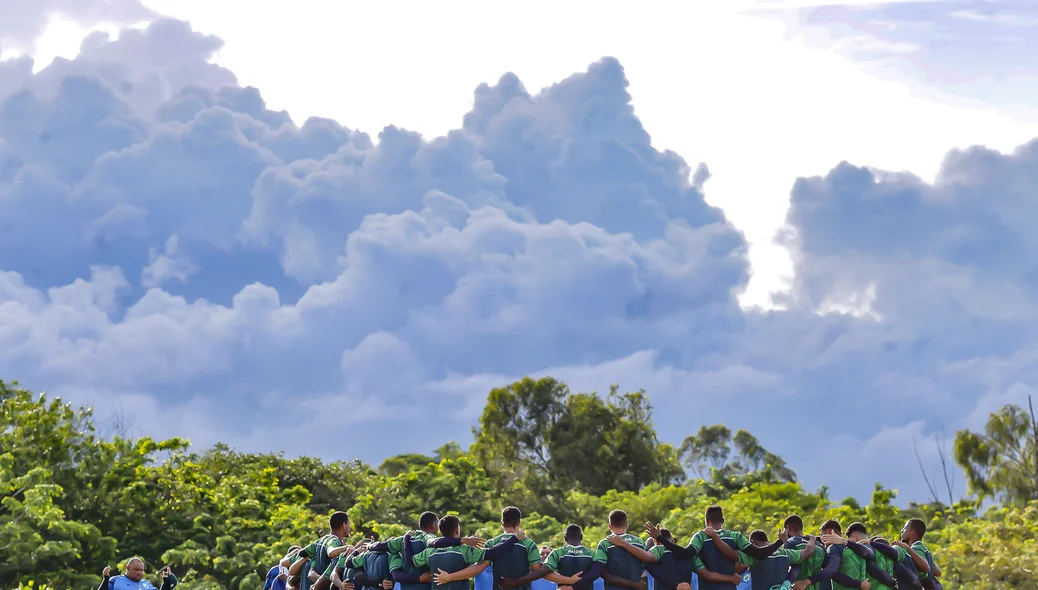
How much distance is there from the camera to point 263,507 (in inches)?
1188

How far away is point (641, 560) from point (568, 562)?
810 mm

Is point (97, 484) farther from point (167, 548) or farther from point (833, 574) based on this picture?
point (833, 574)

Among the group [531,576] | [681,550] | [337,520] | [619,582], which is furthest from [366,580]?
[681,550]

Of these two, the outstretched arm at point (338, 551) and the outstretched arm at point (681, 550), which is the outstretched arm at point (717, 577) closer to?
the outstretched arm at point (681, 550)

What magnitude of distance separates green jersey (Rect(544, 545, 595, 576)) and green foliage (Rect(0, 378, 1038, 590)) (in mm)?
14823

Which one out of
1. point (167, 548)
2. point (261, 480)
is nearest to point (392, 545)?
point (167, 548)

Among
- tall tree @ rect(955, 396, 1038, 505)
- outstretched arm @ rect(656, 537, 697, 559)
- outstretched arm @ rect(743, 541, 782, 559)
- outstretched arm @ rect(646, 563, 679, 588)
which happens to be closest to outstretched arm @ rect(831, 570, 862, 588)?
outstretched arm @ rect(743, 541, 782, 559)

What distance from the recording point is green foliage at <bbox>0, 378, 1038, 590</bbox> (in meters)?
25.3

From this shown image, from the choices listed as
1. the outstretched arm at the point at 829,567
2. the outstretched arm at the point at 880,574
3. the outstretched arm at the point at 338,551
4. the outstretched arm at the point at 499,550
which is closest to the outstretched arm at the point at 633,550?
the outstretched arm at the point at 499,550

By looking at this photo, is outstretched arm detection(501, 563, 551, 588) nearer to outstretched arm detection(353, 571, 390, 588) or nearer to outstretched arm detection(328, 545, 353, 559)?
outstretched arm detection(353, 571, 390, 588)

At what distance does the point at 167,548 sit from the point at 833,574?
66.5 ft

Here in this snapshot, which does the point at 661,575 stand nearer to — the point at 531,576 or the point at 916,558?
the point at 531,576

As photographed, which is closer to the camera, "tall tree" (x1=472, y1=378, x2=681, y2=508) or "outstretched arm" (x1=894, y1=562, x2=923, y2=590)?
"outstretched arm" (x1=894, y1=562, x2=923, y2=590)

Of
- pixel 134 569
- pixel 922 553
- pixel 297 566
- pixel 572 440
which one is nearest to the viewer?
pixel 922 553
